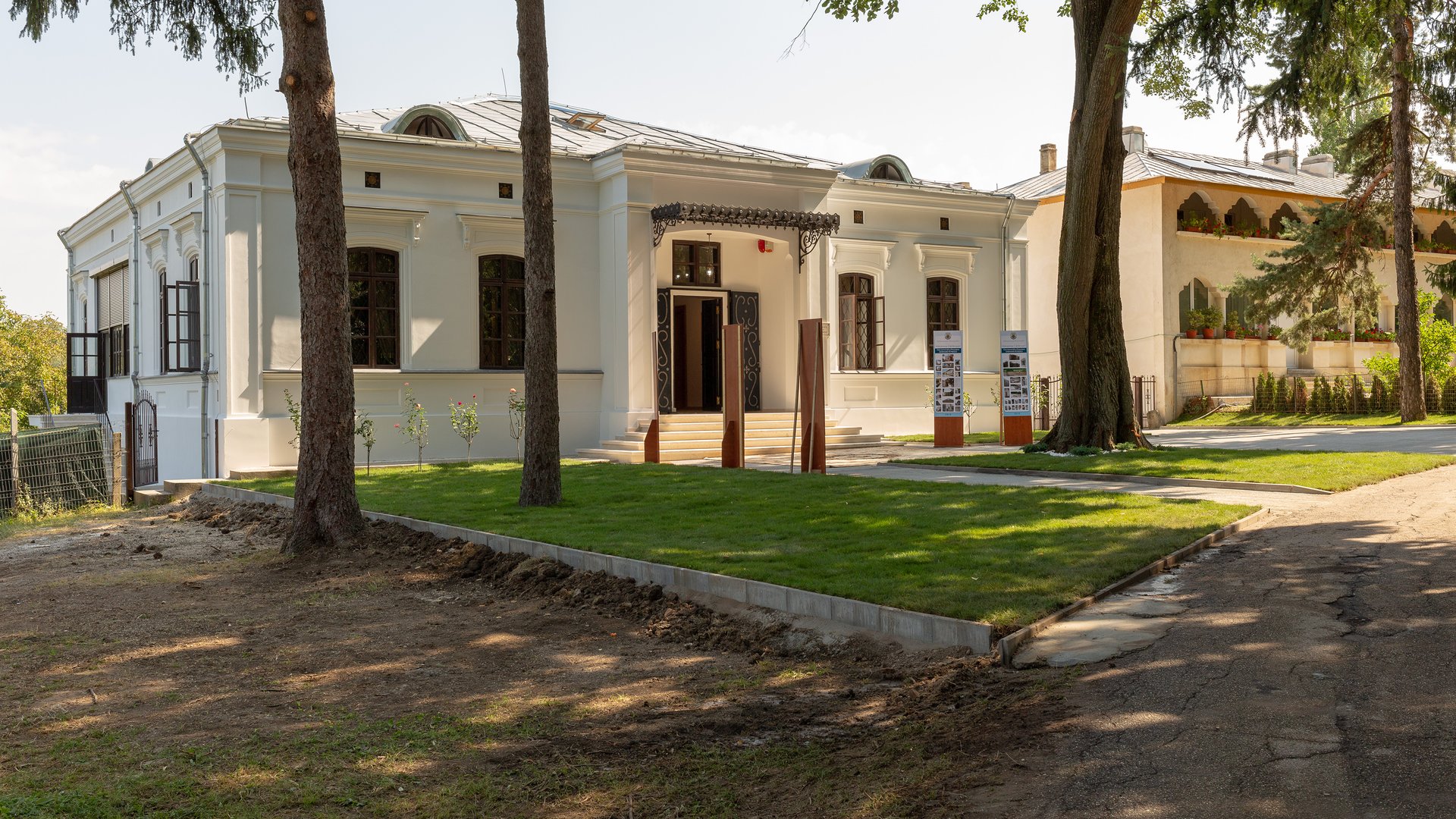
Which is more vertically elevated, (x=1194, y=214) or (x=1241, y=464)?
(x=1194, y=214)

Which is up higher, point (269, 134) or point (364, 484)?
point (269, 134)

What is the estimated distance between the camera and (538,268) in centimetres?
1115

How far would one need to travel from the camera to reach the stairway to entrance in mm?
18078

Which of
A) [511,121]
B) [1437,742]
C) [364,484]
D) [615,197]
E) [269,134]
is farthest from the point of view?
[511,121]

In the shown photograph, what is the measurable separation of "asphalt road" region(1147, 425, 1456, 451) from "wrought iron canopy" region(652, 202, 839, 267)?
6.70m

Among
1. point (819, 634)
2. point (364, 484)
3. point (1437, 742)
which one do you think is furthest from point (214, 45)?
point (1437, 742)

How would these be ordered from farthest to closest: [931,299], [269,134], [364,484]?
1. [931,299]
2. [269,134]
3. [364,484]

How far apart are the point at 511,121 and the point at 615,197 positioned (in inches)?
140

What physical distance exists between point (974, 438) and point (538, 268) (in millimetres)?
12206

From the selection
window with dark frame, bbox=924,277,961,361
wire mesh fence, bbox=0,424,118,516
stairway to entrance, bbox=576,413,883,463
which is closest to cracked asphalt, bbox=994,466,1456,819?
stairway to entrance, bbox=576,413,883,463

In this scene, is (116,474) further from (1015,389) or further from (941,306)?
(941,306)

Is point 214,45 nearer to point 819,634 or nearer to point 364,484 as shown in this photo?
point 364,484

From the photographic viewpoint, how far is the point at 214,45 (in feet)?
43.9

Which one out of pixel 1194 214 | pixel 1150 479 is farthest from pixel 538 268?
pixel 1194 214
